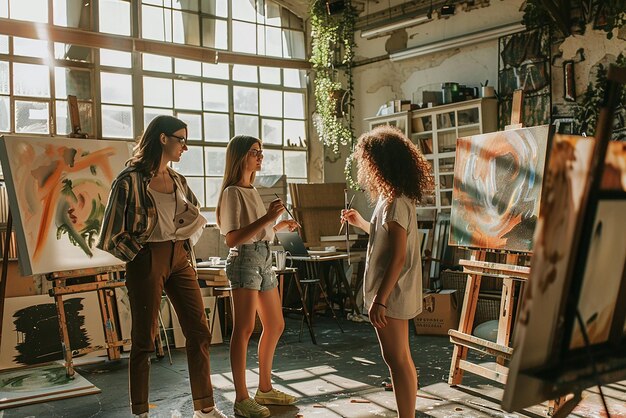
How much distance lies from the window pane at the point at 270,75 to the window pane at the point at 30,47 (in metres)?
2.57

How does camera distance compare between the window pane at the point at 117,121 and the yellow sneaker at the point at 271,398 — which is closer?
the yellow sneaker at the point at 271,398

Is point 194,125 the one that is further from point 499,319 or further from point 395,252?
point 395,252

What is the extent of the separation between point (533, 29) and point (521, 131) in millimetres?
2983

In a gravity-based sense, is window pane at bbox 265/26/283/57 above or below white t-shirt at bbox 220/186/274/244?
above

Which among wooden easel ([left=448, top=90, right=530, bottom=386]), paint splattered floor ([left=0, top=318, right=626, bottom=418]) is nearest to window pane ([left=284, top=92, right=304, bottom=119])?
paint splattered floor ([left=0, top=318, right=626, bottom=418])

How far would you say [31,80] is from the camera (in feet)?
21.8

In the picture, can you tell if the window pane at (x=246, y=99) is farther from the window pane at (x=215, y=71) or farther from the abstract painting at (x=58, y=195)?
the abstract painting at (x=58, y=195)

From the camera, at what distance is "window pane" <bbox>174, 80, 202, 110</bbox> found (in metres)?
7.63

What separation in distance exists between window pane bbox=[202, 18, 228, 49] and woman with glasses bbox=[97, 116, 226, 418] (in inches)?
186

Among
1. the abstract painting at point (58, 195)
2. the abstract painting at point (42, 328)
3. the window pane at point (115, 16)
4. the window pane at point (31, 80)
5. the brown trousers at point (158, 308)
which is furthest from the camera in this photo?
the window pane at point (115, 16)

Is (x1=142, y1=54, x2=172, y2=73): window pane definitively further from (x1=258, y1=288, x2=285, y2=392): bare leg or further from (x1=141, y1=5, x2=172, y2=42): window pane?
(x1=258, y1=288, x2=285, y2=392): bare leg

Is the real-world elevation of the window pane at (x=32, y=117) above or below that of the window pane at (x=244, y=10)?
below

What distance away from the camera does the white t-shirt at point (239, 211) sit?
353 centimetres

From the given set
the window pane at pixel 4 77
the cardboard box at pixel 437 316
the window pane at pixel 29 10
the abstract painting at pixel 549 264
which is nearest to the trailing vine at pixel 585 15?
the cardboard box at pixel 437 316
